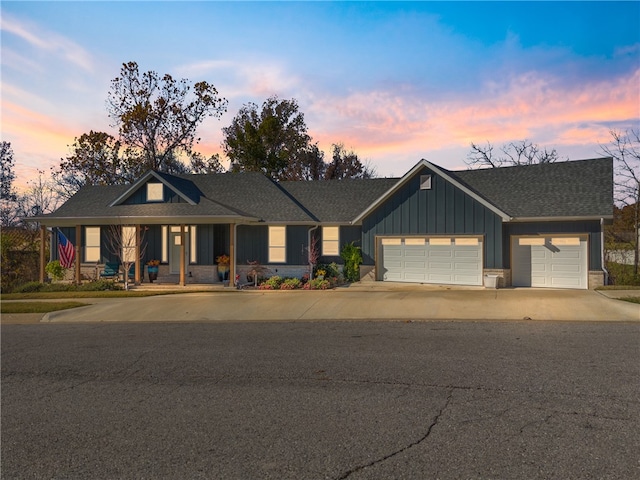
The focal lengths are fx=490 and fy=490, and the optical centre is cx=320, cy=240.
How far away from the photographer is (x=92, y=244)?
26.5 m

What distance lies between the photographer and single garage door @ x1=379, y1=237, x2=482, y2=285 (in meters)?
21.7

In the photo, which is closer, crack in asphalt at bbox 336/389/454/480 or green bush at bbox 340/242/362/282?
crack in asphalt at bbox 336/389/454/480

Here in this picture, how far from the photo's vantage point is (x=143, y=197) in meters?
25.2

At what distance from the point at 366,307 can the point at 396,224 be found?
8.67 metres

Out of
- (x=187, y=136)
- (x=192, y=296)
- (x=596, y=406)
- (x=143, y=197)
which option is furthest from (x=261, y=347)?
(x=187, y=136)

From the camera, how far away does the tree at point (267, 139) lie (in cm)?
4738

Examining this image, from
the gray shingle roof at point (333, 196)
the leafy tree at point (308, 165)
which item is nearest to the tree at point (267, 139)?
the leafy tree at point (308, 165)

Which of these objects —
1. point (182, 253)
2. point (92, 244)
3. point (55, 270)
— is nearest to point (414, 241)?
point (182, 253)

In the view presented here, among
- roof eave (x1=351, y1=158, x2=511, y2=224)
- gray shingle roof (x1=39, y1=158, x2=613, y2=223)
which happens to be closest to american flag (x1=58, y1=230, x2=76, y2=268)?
gray shingle roof (x1=39, y1=158, x2=613, y2=223)

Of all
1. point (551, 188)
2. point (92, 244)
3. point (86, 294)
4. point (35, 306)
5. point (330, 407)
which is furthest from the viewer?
point (92, 244)

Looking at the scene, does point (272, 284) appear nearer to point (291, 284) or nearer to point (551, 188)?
point (291, 284)

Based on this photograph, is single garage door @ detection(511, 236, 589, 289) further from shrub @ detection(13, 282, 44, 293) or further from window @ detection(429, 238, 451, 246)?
shrub @ detection(13, 282, 44, 293)

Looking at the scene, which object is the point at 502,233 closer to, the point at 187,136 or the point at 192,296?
the point at 192,296

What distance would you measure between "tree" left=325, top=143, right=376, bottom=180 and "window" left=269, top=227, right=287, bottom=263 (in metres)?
28.0
